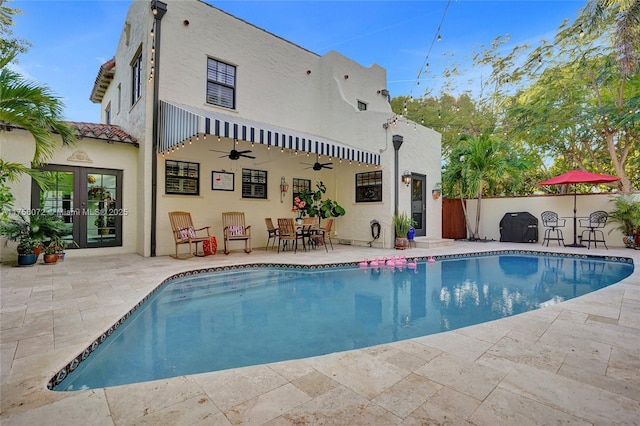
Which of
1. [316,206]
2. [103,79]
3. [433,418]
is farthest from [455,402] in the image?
[103,79]

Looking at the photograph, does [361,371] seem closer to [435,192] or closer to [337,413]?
[337,413]

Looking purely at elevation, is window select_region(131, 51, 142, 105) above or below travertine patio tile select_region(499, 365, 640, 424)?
above

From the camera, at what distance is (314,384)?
79.7 inches

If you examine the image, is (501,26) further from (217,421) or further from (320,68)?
(217,421)

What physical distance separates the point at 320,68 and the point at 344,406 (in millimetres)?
12387

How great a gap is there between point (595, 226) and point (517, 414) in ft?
40.2

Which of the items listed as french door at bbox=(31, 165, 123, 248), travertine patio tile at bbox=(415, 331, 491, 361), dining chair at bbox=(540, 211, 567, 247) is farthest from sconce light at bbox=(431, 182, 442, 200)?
french door at bbox=(31, 165, 123, 248)

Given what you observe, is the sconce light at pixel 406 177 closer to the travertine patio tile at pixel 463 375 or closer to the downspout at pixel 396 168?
the downspout at pixel 396 168

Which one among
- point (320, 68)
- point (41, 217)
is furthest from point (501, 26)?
point (41, 217)

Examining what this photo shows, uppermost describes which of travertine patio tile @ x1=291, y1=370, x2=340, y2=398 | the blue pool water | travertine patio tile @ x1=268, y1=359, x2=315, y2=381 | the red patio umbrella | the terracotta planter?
the red patio umbrella

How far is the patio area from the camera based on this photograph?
5.54 feet

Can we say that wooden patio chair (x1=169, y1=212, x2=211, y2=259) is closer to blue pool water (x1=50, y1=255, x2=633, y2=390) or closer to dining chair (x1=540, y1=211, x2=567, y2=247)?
blue pool water (x1=50, y1=255, x2=633, y2=390)

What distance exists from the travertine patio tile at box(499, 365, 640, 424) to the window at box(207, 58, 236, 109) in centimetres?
950

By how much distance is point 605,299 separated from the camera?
407cm
